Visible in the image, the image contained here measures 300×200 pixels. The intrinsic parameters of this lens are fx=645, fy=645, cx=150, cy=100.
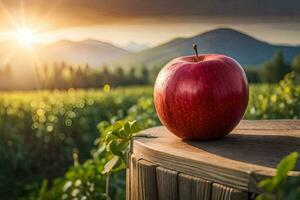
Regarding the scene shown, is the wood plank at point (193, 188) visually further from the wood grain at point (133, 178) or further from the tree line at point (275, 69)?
the tree line at point (275, 69)

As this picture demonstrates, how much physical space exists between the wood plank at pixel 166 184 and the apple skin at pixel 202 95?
0.20m

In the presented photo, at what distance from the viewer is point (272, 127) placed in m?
2.48

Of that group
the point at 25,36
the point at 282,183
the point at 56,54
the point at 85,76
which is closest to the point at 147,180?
the point at 282,183

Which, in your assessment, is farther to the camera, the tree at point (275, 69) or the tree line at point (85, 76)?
the tree line at point (85, 76)

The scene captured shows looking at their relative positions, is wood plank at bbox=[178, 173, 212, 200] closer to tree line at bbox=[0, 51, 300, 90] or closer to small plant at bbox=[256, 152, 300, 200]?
small plant at bbox=[256, 152, 300, 200]

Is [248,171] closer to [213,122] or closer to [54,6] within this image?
[213,122]

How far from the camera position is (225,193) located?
1778 mm

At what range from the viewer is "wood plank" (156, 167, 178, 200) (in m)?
1.96

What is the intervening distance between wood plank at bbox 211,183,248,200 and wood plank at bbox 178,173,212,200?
0.07 ft

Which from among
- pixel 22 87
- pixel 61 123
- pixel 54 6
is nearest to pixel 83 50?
pixel 54 6

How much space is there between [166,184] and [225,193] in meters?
0.26

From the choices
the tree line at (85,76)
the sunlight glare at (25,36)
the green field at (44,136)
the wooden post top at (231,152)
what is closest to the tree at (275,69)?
the tree line at (85,76)

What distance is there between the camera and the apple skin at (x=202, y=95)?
206 cm

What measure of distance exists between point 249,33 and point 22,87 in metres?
6.41
